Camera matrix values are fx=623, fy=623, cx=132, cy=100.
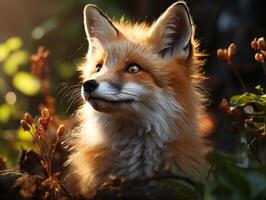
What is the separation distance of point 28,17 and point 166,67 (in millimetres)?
6921

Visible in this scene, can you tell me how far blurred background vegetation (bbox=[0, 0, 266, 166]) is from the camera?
9.62 meters

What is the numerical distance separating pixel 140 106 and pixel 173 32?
787 mm

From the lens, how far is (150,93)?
459cm

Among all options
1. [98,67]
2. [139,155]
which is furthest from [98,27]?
[139,155]

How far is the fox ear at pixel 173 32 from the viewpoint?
489 centimetres

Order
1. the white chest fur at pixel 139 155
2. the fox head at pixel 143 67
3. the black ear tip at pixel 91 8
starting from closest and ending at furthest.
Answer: the white chest fur at pixel 139 155
the fox head at pixel 143 67
the black ear tip at pixel 91 8

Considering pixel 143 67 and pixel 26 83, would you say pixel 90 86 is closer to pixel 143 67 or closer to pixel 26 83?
pixel 143 67

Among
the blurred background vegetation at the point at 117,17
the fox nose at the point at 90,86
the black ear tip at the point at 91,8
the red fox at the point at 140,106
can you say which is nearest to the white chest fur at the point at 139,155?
the red fox at the point at 140,106

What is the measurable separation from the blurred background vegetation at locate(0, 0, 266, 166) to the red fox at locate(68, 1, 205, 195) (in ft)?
11.3

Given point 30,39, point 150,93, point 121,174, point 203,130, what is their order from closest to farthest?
point 121,174 < point 150,93 < point 203,130 < point 30,39

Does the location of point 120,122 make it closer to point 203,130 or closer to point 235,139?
point 203,130

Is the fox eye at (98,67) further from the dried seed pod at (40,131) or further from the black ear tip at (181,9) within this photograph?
the dried seed pod at (40,131)

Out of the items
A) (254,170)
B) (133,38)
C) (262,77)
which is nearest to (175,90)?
(133,38)

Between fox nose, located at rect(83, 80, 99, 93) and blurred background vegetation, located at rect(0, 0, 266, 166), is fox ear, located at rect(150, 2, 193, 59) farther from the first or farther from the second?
blurred background vegetation, located at rect(0, 0, 266, 166)
